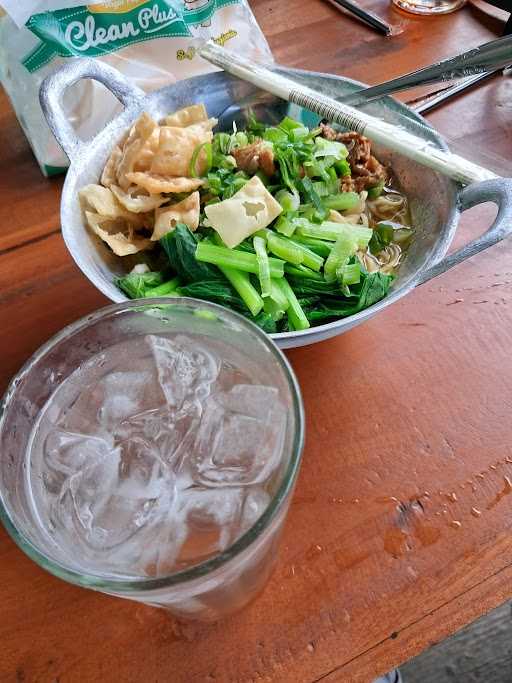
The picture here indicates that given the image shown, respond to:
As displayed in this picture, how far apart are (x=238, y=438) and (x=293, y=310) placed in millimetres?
222

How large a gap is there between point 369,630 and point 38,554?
12.6 inches

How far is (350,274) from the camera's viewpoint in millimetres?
688

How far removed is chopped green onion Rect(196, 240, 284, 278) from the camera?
27.3 inches

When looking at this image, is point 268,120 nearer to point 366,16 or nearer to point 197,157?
point 197,157

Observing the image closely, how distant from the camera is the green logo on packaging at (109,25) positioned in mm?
887

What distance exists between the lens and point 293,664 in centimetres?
54

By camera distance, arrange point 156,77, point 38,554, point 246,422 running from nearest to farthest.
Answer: point 38,554 → point 246,422 → point 156,77

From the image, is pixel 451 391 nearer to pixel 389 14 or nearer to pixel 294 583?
pixel 294 583

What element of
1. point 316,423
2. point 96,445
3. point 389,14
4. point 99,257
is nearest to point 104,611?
point 96,445

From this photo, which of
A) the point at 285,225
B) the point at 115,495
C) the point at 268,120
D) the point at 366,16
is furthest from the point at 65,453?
the point at 366,16

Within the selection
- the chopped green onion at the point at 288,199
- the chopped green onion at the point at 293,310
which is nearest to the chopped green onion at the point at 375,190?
the chopped green onion at the point at 288,199

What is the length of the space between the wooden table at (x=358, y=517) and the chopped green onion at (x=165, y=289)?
131 mm

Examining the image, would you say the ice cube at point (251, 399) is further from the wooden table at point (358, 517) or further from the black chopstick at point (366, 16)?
the black chopstick at point (366, 16)

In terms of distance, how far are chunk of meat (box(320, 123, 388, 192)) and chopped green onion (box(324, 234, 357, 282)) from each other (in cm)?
12
